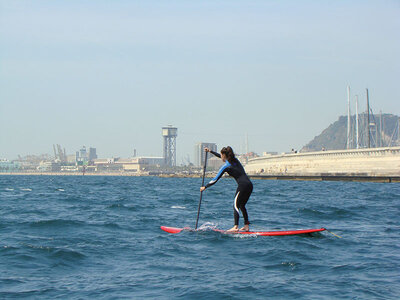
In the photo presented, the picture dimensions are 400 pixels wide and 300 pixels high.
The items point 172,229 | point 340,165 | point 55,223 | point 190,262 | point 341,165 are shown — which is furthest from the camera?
point 340,165

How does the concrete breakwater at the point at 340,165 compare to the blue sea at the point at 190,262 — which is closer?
the blue sea at the point at 190,262

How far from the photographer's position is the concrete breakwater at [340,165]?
79.3m

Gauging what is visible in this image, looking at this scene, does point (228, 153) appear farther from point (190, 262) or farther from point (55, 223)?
point (55, 223)

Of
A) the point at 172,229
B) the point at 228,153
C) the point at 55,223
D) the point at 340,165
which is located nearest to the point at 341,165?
the point at 340,165

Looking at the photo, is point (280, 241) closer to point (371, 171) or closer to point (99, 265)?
point (99, 265)

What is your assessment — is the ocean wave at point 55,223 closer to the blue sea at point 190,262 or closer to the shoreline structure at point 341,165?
the blue sea at point 190,262

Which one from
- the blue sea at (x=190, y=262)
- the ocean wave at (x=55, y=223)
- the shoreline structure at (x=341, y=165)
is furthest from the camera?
the shoreline structure at (x=341, y=165)

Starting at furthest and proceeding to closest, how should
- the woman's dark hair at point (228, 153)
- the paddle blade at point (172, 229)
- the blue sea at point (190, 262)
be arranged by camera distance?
the paddle blade at point (172, 229)
the woman's dark hair at point (228, 153)
the blue sea at point (190, 262)

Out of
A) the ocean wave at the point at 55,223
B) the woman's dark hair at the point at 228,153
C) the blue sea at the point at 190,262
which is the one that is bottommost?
the blue sea at the point at 190,262

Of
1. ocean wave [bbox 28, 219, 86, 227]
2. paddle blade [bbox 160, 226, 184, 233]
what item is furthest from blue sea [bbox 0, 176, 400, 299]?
paddle blade [bbox 160, 226, 184, 233]

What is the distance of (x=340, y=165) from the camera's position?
3656 inches

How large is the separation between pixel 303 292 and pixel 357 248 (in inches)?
154

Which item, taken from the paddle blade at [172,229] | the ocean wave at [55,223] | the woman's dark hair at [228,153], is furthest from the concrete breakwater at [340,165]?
the woman's dark hair at [228,153]

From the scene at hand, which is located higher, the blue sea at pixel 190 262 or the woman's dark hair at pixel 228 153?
the woman's dark hair at pixel 228 153
